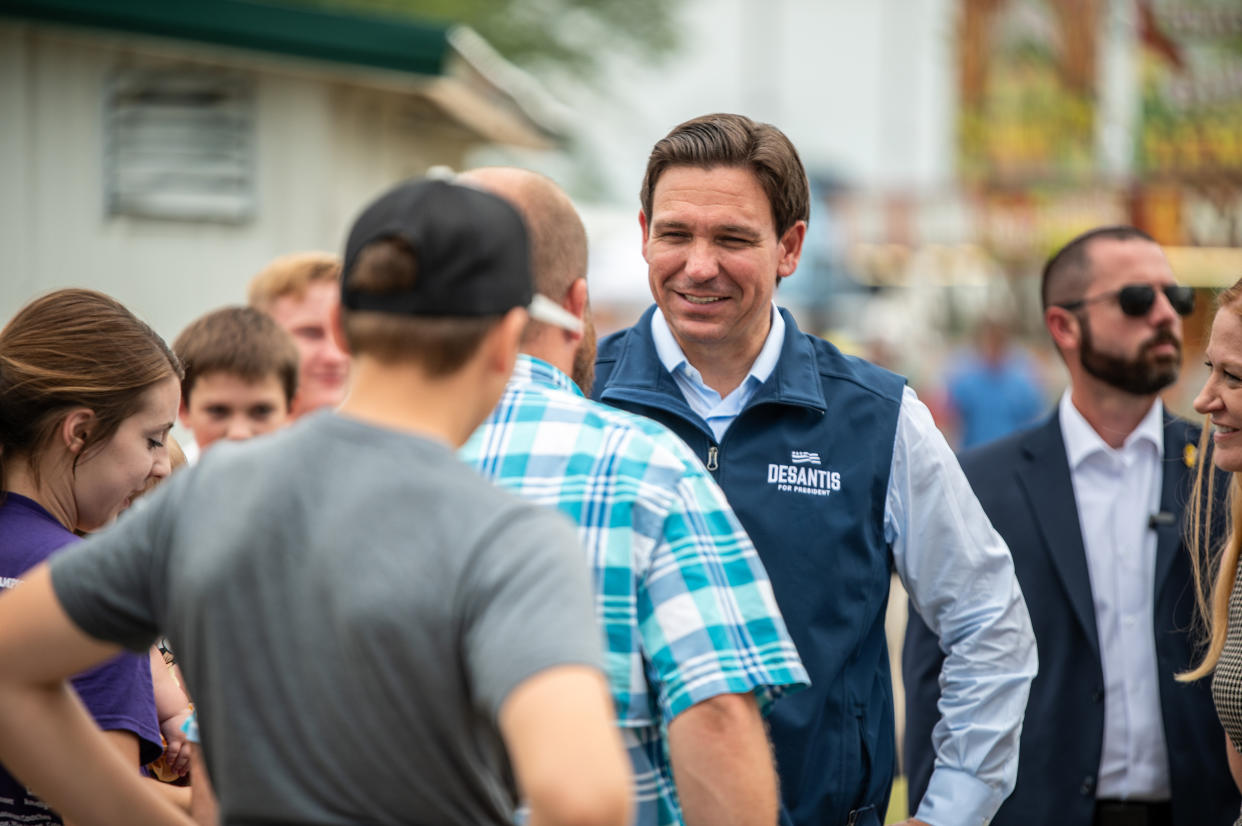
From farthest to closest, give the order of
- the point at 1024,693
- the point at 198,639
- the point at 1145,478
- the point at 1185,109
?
the point at 1185,109, the point at 1145,478, the point at 1024,693, the point at 198,639

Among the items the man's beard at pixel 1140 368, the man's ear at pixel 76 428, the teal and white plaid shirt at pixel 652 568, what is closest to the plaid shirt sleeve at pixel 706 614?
the teal and white plaid shirt at pixel 652 568

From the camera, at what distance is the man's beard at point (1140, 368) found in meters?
4.46

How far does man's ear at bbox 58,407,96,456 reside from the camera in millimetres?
2803

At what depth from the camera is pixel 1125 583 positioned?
4211 millimetres

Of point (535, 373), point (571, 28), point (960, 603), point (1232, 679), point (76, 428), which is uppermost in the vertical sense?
point (571, 28)

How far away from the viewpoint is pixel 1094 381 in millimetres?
4551

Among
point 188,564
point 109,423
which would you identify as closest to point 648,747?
point 188,564

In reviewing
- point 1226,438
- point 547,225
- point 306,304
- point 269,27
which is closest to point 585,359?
point 547,225

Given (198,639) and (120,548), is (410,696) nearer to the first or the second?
(198,639)

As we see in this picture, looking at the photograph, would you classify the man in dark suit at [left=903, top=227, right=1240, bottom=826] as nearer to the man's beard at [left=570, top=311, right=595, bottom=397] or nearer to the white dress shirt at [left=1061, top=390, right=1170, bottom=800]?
the white dress shirt at [left=1061, top=390, right=1170, bottom=800]

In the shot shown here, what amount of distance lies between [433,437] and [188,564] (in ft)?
1.17

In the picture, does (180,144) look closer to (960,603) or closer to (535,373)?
(960,603)

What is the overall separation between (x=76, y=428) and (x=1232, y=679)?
8.87ft

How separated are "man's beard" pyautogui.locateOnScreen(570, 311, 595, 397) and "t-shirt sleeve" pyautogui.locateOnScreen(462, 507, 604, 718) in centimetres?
101
